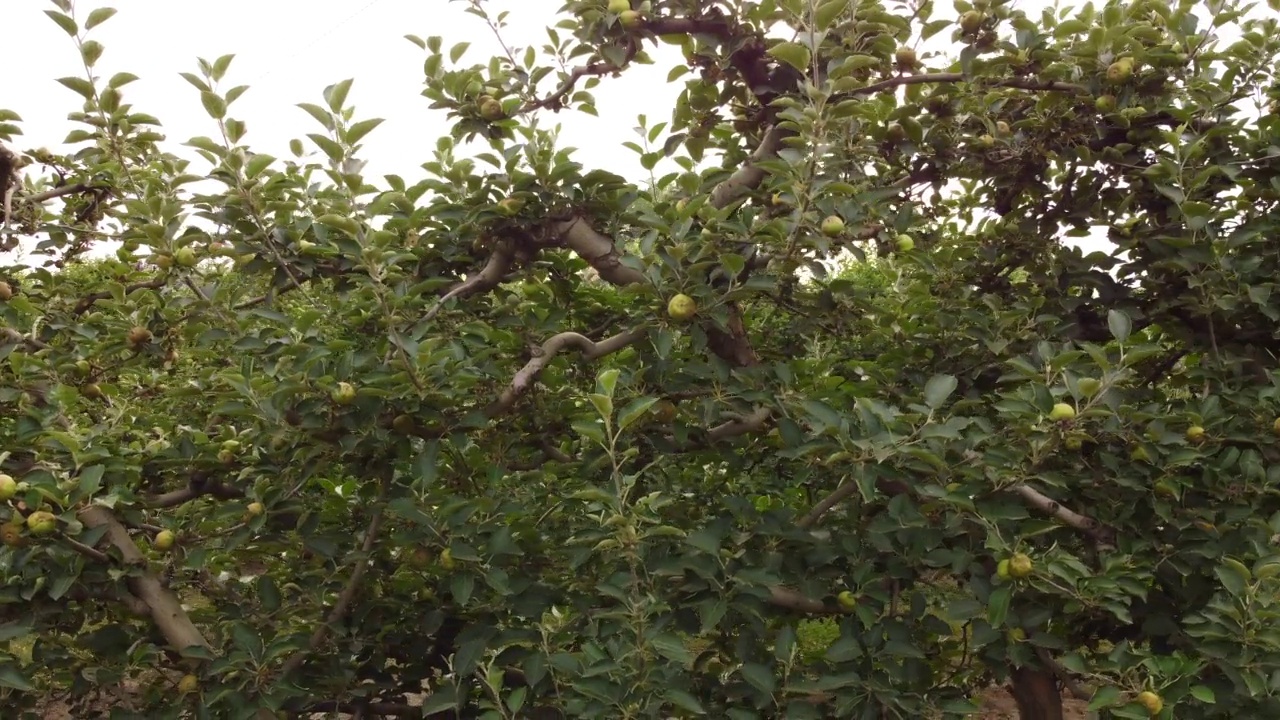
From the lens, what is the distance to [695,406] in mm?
2137

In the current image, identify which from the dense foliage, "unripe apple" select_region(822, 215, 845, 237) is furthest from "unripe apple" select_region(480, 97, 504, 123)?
"unripe apple" select_region(822, 215, 845, 237)

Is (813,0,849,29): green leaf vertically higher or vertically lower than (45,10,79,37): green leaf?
lower

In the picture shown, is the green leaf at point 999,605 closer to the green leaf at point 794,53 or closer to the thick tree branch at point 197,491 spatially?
the green leaf at point 794,53

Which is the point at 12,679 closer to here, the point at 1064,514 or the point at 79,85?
the point at 79,85

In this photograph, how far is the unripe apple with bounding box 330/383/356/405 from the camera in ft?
5.88

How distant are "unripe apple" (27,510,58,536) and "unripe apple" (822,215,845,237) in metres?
1.61

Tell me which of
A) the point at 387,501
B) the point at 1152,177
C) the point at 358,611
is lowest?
the point at 358,611

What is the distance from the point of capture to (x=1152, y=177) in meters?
2.15

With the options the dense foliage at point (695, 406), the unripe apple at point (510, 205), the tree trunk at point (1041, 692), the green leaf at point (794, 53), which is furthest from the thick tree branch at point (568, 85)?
the tree trunk at point (1041, 692)

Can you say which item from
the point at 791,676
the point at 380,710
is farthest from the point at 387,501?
the point at 791,676

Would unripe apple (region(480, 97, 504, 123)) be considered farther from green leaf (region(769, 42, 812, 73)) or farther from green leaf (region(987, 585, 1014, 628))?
green leaf (region(987, 585, 1014, 628))

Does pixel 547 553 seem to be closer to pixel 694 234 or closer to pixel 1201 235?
pixel 694 234

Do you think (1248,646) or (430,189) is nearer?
(1248,646)

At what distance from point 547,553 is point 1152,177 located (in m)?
1.65
